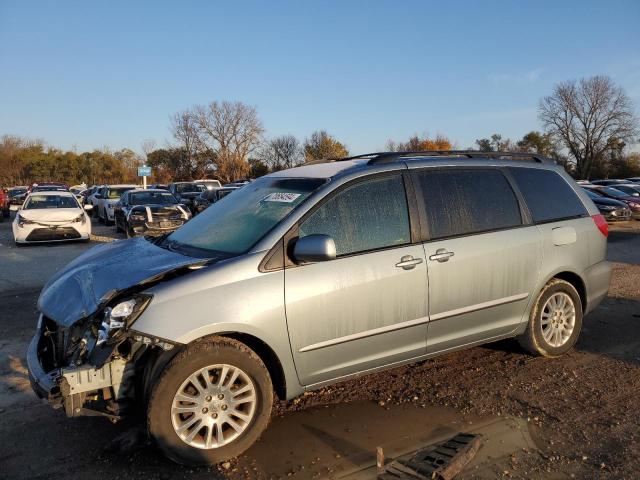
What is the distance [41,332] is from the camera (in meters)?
3.60

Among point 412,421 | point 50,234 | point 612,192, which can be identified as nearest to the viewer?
point 412,421

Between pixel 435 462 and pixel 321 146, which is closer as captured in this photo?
pixel 435 462

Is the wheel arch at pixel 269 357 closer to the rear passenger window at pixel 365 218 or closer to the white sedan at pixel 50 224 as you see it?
the rear passenger window at pixel 365 218

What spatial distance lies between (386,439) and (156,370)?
5.12ft

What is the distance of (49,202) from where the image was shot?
48.2ft

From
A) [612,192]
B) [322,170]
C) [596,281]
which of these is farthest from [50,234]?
[612,192]

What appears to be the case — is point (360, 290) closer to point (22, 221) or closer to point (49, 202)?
point (22, 221)

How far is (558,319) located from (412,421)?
203 cm

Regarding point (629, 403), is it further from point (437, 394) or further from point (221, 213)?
point (221, 213)

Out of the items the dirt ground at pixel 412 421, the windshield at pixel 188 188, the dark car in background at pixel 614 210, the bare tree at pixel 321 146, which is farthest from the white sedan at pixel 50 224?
the bare tree at pixel 321 146

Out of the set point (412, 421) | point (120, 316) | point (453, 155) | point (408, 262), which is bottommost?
point (412, 421)

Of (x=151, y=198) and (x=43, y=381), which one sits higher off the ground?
(x=151, y=198)

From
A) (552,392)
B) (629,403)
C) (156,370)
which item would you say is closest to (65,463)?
(156,370)

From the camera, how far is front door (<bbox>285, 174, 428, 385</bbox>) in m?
3.38
